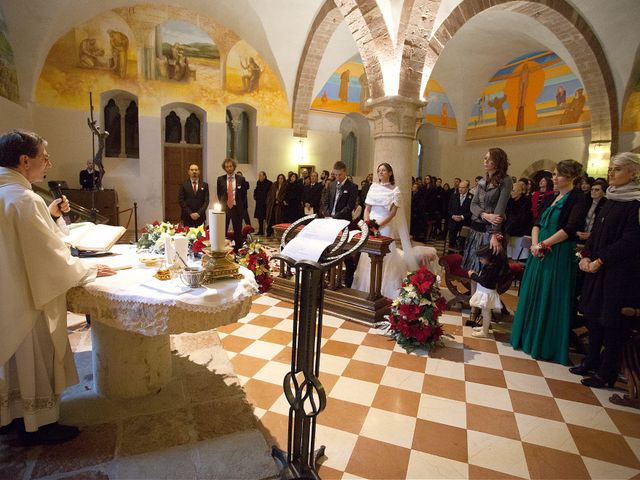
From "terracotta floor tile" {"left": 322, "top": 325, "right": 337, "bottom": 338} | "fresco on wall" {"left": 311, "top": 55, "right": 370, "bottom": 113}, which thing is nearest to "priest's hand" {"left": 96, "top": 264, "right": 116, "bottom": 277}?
"terracotta floor tile" {"left": 322, "top": 325, "right": 337, "bottom": 338}

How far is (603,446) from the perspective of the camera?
2508 millimetres

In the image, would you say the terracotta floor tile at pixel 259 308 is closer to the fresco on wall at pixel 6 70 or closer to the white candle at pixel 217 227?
the white candle at pixel 217 227

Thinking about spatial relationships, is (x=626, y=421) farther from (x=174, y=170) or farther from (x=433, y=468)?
(x=174, y=170)

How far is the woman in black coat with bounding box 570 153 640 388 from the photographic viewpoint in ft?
9.78

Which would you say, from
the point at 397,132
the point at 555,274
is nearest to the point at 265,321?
the point at 555,274

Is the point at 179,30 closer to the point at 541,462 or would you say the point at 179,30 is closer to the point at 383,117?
the point at 383,117

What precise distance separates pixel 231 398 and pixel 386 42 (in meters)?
5.90

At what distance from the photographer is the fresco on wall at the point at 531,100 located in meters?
12.6

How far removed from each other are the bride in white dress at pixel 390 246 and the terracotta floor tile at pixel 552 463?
9.14 feet

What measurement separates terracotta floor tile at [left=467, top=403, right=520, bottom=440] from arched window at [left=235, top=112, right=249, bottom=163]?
11190mm

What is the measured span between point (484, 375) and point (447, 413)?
0.78 metres

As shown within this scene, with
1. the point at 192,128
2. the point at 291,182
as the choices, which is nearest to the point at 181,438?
the point at 291,182

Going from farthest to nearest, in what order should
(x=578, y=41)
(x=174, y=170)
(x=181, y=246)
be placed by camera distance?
1. (x=174, y=170)
2. (x=578, y=41)
3. (x=181, y=246)

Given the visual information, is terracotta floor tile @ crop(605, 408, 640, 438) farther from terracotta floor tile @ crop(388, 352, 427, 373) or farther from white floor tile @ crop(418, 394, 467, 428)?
terracotta floor tile @ crop(388, 352, 427, 373)
